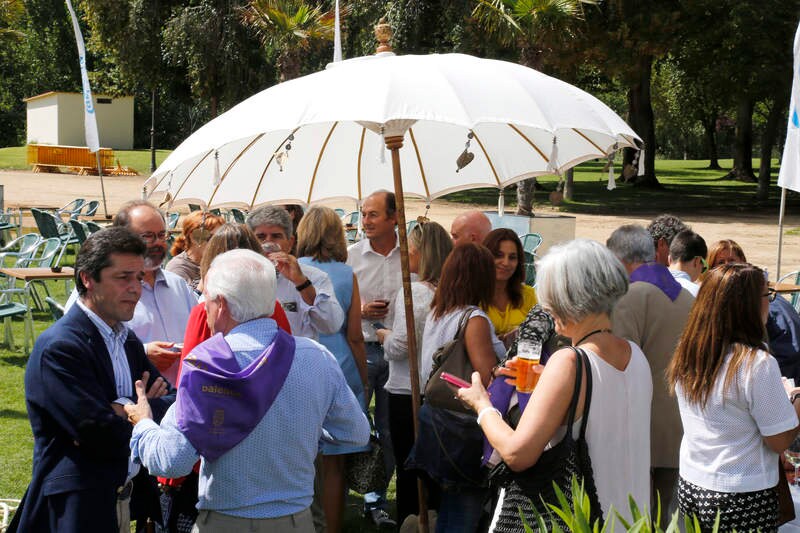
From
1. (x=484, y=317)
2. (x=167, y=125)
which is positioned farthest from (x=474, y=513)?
(x=167, y=125)

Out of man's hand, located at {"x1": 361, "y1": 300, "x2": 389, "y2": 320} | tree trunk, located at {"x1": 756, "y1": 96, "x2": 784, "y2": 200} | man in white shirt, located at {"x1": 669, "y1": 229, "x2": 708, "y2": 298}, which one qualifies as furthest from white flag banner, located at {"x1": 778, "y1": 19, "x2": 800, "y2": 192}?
tree trunk, located at {"x1": 756, "y1": 96, "x2": 784, "y2": 200}

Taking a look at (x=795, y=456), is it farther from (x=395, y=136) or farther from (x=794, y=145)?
(x=794, y=145)

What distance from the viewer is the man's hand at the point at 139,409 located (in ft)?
9.36

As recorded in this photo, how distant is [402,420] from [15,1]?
28.0 m

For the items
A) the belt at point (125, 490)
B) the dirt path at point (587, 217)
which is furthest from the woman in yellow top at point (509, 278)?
the dirt path at point (587, 217)

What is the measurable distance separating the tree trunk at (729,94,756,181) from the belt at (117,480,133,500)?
3963 cm

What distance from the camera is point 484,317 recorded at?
12.6 feet

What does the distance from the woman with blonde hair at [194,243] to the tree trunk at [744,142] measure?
37.7 metres

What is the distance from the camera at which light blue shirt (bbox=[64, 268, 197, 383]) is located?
414 cm

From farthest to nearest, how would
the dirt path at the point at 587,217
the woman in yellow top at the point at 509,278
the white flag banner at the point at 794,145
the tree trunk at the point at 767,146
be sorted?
the tree trunk at the point at 767,146, the dirt path at the point at 587,217, the white flag banner at the point at 794,145, the woman in yellow top at the point at 509,278

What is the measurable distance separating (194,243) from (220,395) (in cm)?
271

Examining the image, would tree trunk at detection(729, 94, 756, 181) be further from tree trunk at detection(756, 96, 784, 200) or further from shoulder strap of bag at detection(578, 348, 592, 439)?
shoulder strap of bag at detection(578, 348, 592, 439)

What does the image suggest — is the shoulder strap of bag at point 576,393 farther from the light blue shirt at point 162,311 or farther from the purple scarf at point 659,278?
the light blue shirt at point 162,311

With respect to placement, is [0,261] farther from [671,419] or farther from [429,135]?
[671,419]
